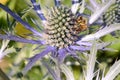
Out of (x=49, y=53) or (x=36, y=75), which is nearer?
(x=49, y=53)

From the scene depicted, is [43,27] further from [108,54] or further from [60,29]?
[108,54]

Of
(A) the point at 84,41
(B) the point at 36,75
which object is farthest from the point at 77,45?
(B) the point at 36,75

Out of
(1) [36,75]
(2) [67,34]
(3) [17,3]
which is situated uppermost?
(3) [17,3]

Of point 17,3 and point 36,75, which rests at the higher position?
point 17,3

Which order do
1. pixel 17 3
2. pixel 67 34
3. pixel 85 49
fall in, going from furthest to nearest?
pixel 17 3
pixel 67 34
pixel 85 49

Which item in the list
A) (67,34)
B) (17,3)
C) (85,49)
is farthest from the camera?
(17,3)
